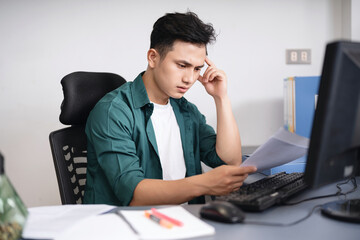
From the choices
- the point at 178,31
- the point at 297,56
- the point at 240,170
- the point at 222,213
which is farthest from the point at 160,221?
the point at 297,56

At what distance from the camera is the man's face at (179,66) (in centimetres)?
138

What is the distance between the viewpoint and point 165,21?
142cm

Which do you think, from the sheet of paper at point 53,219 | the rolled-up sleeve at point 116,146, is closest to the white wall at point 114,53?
the rolled-up sleeve at point 116,146

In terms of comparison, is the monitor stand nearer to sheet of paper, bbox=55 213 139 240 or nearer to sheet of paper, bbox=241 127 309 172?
sheet of paper, bbox=241 127 309 172

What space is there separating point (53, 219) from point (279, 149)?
573mm

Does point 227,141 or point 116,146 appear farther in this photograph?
point 227,141

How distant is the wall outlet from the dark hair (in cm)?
91

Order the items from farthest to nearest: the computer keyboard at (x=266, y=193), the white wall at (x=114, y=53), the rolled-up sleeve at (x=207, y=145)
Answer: the white wall at (x=114, y=53), the rolled-up sleeve at (x=207, y=145), the computer keyboard at (x=266, y=193)

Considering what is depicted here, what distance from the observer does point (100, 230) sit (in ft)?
2.29

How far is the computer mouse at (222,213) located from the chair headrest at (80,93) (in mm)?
728

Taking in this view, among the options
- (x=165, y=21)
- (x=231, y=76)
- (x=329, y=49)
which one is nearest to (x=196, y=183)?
(x=329, y=49)

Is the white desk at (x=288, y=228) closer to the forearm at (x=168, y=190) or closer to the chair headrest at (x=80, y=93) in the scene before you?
the forearm at (x=168, y=190)

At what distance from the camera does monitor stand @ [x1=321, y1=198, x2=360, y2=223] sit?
743mm

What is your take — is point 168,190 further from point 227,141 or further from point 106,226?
point 227,141
